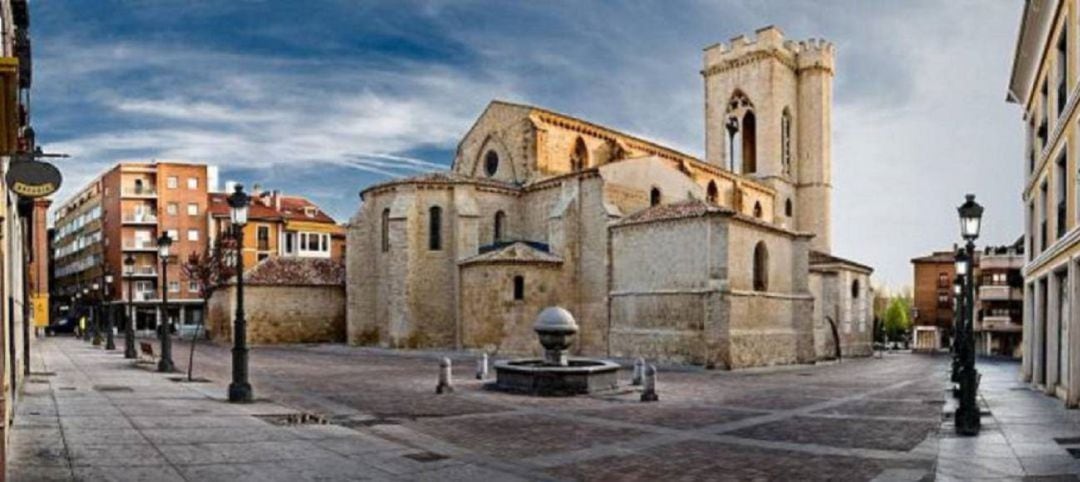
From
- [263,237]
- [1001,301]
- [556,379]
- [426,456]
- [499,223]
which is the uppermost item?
[499,223]

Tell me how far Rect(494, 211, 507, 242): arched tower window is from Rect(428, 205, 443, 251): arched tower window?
2930 millimetres

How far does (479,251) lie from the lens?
39375 mm

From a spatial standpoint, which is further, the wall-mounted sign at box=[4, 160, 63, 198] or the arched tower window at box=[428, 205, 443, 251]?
the arched tower window at box=[428, 205, 443, 251]

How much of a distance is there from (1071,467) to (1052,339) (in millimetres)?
10981

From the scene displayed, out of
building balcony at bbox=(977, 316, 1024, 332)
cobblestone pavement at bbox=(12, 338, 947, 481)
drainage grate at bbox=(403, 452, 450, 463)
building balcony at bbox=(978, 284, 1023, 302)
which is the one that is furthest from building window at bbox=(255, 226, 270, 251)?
drainage grate at bbox=(403, 452, 450, 463)

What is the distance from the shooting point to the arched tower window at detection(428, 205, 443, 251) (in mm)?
39062

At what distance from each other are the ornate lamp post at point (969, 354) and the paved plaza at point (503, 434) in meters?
0.48

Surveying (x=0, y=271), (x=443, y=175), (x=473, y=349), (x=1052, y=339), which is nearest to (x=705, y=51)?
(x=443, y=175)

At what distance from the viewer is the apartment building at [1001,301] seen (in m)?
58.8

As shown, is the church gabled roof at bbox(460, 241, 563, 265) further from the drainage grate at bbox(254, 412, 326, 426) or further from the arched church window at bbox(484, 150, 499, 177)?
the drainage grate at bbox(254, 412, 326, 426)

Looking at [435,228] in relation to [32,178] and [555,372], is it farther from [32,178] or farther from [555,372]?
[32,178]

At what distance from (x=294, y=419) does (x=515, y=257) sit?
909 inches

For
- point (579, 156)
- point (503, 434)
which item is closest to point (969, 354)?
point (503, 434)

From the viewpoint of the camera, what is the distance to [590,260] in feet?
119
